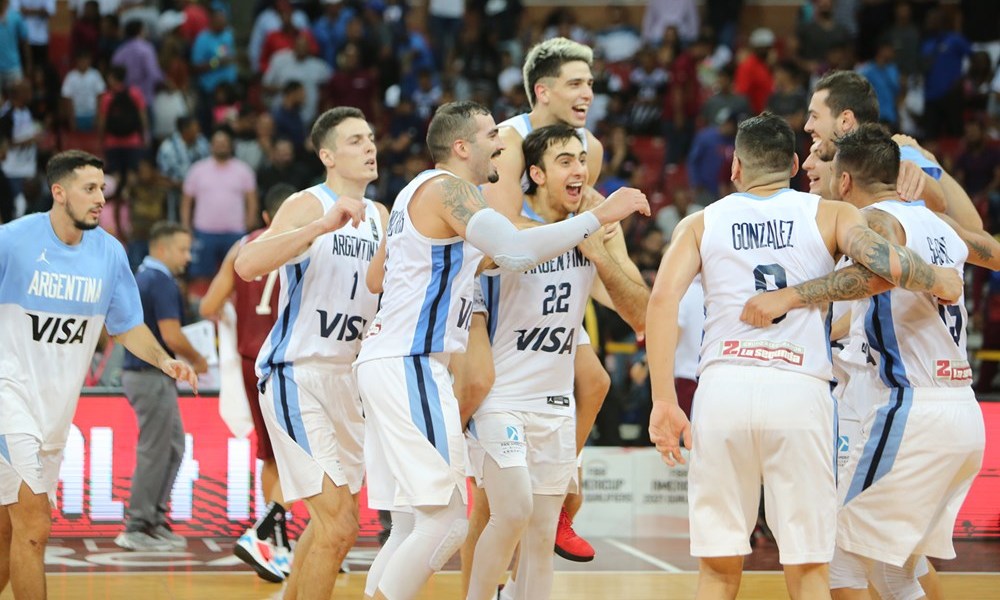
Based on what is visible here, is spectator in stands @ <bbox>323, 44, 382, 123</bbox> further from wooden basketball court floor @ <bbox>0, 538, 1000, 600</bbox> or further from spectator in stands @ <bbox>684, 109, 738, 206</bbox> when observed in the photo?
wooden basketball court floor @ <bbox>0, 538, 1000, 600</bbox>

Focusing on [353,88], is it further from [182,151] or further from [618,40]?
[618,40]

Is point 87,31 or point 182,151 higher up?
point 87,31

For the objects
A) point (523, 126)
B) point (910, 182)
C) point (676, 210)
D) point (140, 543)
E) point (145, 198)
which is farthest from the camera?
point (676, 210)

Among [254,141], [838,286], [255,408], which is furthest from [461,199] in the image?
[254,141]

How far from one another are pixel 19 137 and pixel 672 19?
9.80m

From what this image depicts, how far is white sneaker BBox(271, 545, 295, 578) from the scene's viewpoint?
936cm

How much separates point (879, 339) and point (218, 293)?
542cm

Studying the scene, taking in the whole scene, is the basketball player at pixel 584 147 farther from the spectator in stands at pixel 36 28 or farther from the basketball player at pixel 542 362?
the spectator in stands at pixel 36 28

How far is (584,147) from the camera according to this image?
24.0 feet

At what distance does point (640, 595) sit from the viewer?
887 cm

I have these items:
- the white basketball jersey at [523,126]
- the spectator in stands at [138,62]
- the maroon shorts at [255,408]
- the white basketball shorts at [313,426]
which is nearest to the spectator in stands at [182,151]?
the spectator in stands at [138,62]

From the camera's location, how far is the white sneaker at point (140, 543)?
10.6 metres

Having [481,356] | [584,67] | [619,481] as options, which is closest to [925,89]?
[619,481]

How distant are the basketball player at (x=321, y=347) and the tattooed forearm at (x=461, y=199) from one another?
2.40ft
